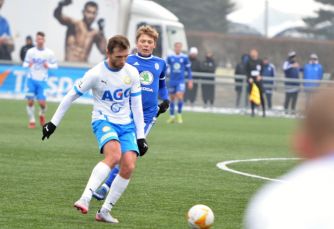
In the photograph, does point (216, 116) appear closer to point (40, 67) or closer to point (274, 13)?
point (40, 67)

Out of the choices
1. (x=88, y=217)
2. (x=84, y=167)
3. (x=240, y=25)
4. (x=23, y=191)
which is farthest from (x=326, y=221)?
(x=240, y=25)

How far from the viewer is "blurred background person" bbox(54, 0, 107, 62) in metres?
34.0

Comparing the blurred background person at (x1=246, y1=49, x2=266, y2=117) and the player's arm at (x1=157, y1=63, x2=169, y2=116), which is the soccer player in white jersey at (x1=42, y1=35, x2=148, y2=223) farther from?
the blurred background person at (x1=246, y1=49, x2=266, y2=117)

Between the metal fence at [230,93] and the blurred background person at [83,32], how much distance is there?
3.87 m

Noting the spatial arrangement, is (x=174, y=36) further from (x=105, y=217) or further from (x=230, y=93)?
(x=105, y=217)

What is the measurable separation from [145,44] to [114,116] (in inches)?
79.3

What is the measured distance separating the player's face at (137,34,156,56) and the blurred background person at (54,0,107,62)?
78.0 feet

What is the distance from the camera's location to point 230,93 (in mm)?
31953

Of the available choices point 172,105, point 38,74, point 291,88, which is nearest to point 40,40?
point 38,74

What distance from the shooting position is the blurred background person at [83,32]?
33969mm

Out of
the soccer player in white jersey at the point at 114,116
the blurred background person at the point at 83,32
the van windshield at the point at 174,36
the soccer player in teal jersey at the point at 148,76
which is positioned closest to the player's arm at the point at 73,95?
the soccer player in white jersey at the point at 114,116

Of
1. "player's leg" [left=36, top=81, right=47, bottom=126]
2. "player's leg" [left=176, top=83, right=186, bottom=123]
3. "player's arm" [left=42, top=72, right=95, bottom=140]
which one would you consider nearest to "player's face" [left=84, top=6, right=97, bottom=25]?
"player's leg" [left=176, top=83, right=186, bottom=123]

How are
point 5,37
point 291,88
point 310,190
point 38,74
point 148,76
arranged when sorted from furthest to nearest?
point 5,37 → point 291,88 → point 38,74 → point 148,76 → point 310,190

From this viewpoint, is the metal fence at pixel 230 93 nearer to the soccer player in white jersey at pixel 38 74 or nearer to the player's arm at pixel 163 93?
the soccer player in white jersey at pixel 38 74
